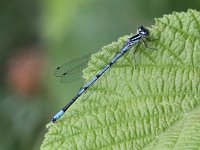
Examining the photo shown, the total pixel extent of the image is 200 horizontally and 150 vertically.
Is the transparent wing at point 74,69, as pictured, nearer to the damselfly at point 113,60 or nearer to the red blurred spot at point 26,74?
the damselfly at point 113,60

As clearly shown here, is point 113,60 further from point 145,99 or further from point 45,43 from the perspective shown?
point 45,43

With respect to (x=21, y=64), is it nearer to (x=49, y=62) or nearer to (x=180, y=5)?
(x=49, y=62)

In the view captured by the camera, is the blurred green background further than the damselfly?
Yes

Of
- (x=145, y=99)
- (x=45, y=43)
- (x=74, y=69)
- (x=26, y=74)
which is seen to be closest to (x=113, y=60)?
(x=145, y=99)

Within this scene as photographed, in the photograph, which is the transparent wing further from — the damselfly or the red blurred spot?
the red blurred spot

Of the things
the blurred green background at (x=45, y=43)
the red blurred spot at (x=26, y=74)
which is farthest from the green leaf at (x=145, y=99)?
the red blurred spot at (x=26, y=74)

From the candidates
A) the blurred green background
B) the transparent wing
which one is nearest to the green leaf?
the transparent wing
